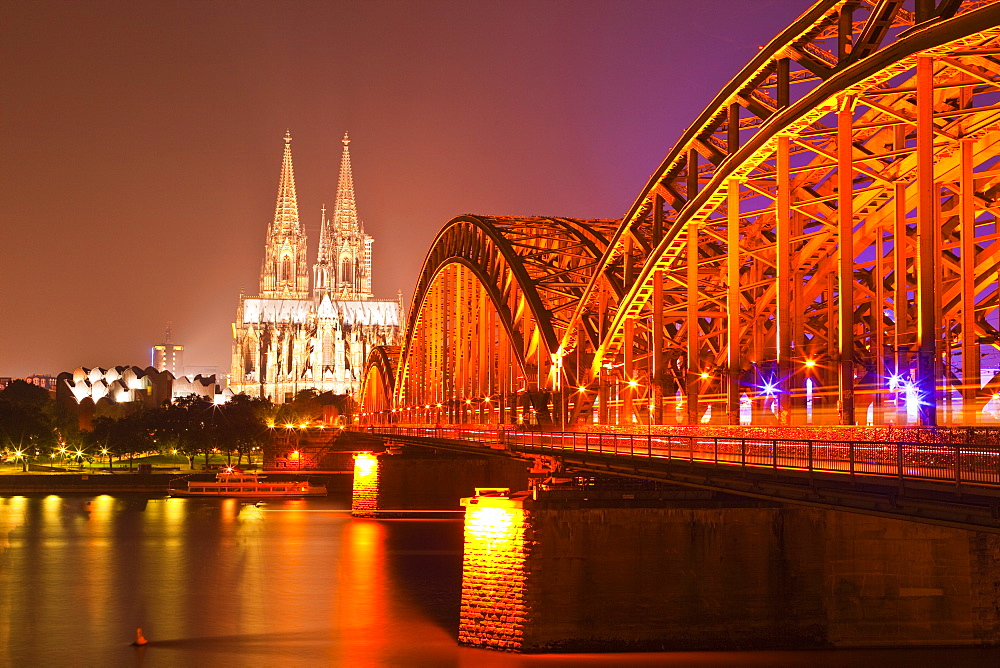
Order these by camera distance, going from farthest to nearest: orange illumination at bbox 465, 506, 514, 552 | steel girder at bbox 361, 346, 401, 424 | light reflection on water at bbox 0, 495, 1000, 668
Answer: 1. steel girder at bbox 361, 346, 401, 424
2. light reflection on water at bbox 0, 495, 1000, 668
3. orange illumination at bbox 465, 506, 514, 552

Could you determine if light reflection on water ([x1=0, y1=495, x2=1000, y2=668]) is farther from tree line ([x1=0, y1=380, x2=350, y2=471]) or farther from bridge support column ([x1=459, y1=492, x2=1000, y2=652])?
tree line ([x1=0, y1=380, x2=350, y2=471])

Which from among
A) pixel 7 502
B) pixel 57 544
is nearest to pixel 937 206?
pixel 57 544

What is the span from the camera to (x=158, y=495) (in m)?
119

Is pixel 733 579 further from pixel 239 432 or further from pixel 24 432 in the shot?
pixel 239 432

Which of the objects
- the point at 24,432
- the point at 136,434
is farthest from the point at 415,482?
the point at 136,434

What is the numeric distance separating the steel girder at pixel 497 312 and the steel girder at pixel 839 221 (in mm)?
14364

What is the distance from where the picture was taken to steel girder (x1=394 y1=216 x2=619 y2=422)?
216ft

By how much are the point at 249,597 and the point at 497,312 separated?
23.9 meters

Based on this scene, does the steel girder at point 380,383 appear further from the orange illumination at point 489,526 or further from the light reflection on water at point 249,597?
the orange illumination at point 489,526

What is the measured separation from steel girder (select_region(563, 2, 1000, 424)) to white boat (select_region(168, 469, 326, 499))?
74.4 meters

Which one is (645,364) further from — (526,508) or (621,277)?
(526,508)

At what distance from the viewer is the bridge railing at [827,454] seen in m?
20.0

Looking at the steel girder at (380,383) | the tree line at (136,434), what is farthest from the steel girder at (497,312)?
the tree line at (136,434)

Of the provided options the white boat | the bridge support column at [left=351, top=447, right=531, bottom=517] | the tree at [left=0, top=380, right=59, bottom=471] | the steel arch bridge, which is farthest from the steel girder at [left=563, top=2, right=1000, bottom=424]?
the tree at [left=0, top=380, right=59, bottom=471]
